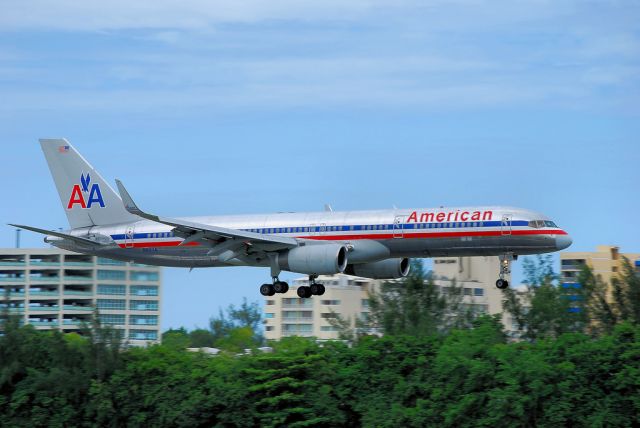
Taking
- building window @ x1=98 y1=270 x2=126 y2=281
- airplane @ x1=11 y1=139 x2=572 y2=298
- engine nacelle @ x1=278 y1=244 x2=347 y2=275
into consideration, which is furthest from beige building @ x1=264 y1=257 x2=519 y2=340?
engine nacelle @ x1=278 y1=244 x2=347 y2=275

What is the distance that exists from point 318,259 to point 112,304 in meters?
63.2

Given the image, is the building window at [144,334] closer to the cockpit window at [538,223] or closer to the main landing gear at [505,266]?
the main landing gear at [505,266]

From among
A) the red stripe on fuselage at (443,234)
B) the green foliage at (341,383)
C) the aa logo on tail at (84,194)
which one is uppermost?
the aa logo on tail at (84,194)

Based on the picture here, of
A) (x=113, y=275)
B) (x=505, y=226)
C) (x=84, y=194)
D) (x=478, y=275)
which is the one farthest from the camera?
(x=478, y=275)

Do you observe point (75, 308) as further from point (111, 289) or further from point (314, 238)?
point (314, 238)

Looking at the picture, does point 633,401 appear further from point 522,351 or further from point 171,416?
point 171,416

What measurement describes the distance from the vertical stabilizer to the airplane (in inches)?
3.8

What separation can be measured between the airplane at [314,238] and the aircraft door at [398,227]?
0.05 metres

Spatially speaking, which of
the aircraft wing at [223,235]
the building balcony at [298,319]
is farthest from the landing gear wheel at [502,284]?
the building balcony at [298,319]

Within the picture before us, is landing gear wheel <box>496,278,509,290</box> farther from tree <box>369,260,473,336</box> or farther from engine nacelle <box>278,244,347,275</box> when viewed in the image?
tree <box>369,260,473,336</box>

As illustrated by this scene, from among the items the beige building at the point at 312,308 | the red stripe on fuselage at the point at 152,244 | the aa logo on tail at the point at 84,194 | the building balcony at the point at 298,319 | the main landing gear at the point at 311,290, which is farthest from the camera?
the building balcony at the point at 298,319

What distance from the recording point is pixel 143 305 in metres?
129

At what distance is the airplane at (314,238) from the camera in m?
64.3

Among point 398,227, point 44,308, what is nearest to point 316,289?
point 398,227
